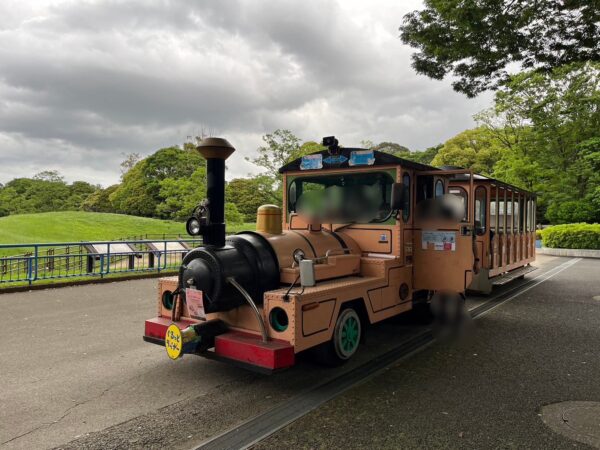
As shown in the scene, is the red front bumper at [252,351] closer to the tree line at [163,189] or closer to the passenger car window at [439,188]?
the passenger car window at [439,188]

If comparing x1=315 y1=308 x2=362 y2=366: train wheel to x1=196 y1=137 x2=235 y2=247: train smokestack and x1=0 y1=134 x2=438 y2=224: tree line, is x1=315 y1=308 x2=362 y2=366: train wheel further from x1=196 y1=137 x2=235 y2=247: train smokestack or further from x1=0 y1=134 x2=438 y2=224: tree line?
x1=0 y1=134 x2=438 y2=224: tree line

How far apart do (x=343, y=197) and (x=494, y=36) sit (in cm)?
420

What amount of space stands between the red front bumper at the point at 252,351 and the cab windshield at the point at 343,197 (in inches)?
85.5

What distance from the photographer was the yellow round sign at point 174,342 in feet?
12.8

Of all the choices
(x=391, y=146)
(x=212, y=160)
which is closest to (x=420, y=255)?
(x=212, y=160)

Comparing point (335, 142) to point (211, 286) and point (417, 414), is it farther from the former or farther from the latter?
point (417, 414)

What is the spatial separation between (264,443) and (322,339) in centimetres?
124

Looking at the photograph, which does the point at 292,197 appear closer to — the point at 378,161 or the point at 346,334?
the point at 378,161

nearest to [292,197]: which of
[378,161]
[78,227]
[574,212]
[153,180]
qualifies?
[378,161]

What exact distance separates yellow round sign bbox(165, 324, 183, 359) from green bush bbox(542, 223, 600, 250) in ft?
73.7

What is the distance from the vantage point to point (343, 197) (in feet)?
19.4

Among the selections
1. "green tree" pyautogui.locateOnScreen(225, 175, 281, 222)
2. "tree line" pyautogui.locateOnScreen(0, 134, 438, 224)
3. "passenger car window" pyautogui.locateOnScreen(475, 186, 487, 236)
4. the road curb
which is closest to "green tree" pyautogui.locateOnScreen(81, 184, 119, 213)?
"tree line" pyautogui.locateOnScreen(0, 134, 438, 224)

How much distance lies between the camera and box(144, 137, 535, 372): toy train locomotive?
4.01 m

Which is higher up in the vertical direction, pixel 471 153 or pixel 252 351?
pixel 471 153
